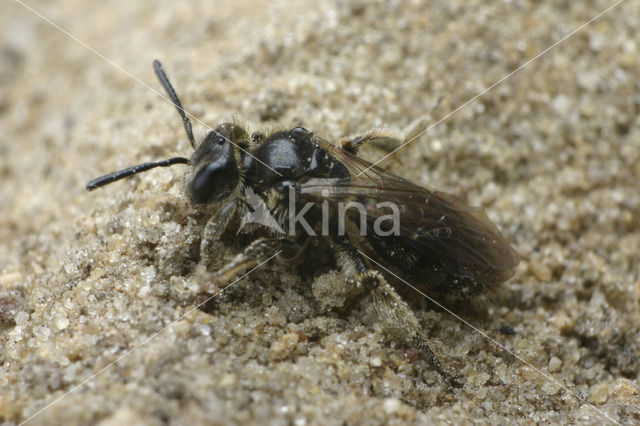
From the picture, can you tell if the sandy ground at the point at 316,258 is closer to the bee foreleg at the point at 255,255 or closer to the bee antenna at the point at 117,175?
the bee foreleg at the point at 255,255

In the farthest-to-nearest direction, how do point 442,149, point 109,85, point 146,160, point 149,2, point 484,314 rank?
point 149,2 < point 109,85 < point 442,149 < point 146,160 < point 484,314

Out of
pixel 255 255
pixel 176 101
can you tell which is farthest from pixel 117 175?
pixel 255 255

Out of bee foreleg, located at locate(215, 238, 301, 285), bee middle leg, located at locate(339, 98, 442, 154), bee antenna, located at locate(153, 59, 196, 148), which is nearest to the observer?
bee foreleg, located at locate(215, 238, 301, 285)

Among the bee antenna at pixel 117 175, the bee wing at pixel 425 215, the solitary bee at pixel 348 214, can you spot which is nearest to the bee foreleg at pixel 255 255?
the solitary bee at pixel 348 214

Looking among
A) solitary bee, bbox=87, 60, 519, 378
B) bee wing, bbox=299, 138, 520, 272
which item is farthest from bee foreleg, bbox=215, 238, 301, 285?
bee wing, bbox=299, 138, 520, 272

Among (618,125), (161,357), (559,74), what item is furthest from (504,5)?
(161,357)

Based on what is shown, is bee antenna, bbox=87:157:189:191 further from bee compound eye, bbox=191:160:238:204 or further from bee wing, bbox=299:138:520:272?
bee wing, bbox=299:138:520:272

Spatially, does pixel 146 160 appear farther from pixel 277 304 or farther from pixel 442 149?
pixel 442 149
